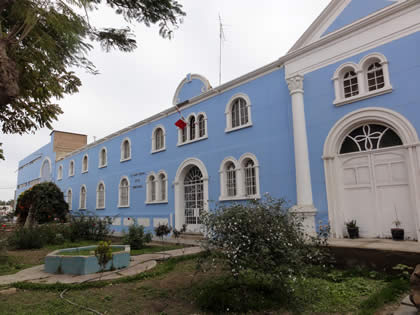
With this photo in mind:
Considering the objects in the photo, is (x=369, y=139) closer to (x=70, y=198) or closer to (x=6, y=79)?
(x=6, y=79)

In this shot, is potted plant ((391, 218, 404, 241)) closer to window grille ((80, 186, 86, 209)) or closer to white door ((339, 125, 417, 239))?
white door ((339, 125, 417, 239))

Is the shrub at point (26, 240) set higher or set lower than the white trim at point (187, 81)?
lower

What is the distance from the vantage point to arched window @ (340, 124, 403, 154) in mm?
8109

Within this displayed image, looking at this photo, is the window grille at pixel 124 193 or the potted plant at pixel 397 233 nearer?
the potted plant at pixel 397 233

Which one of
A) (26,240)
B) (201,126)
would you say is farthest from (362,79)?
(26,240)

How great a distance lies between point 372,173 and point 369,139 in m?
0.95

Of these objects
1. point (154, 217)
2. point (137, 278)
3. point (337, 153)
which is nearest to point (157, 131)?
point (154, 217)

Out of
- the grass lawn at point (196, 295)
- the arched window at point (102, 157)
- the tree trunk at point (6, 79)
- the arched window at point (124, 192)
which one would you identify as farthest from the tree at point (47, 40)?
the arched window at point (102, 157)

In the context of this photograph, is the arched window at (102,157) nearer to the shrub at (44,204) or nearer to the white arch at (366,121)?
the shrub at (44,204)

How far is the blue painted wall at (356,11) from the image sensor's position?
8.44m

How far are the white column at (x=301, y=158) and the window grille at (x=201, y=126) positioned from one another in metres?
4.80

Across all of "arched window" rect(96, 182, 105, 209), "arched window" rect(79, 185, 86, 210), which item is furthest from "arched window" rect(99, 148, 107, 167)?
"arched window" rect(79, 185, 86, 210)

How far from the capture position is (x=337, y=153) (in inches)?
353

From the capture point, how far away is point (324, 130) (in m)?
9.18
